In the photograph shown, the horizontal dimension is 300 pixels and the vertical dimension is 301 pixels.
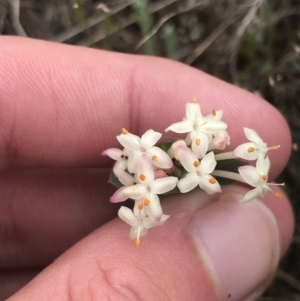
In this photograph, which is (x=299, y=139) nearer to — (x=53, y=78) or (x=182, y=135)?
(x=182, y=135)

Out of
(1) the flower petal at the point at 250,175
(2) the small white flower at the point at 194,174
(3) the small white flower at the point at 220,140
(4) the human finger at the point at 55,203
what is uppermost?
(3) the small white flower at the point at 220,140

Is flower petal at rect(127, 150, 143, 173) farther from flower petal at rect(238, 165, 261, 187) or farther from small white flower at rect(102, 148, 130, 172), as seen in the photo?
flower petal at rect(238, 165, 261, 187)

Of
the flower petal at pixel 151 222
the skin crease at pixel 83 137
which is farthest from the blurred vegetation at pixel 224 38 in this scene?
the flower petal at pixel 151 222

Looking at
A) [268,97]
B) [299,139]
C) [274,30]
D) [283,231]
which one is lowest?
[283,231]

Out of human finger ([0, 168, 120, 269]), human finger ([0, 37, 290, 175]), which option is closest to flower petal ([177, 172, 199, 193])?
human finger ([0, 37, 290, 175])

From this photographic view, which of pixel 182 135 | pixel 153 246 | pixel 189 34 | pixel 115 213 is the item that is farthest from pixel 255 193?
pixel 189 34

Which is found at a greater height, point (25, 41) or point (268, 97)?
point (25, 41)

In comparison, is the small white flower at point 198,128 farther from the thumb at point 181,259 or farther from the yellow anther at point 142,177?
the thumb at point 181,259
